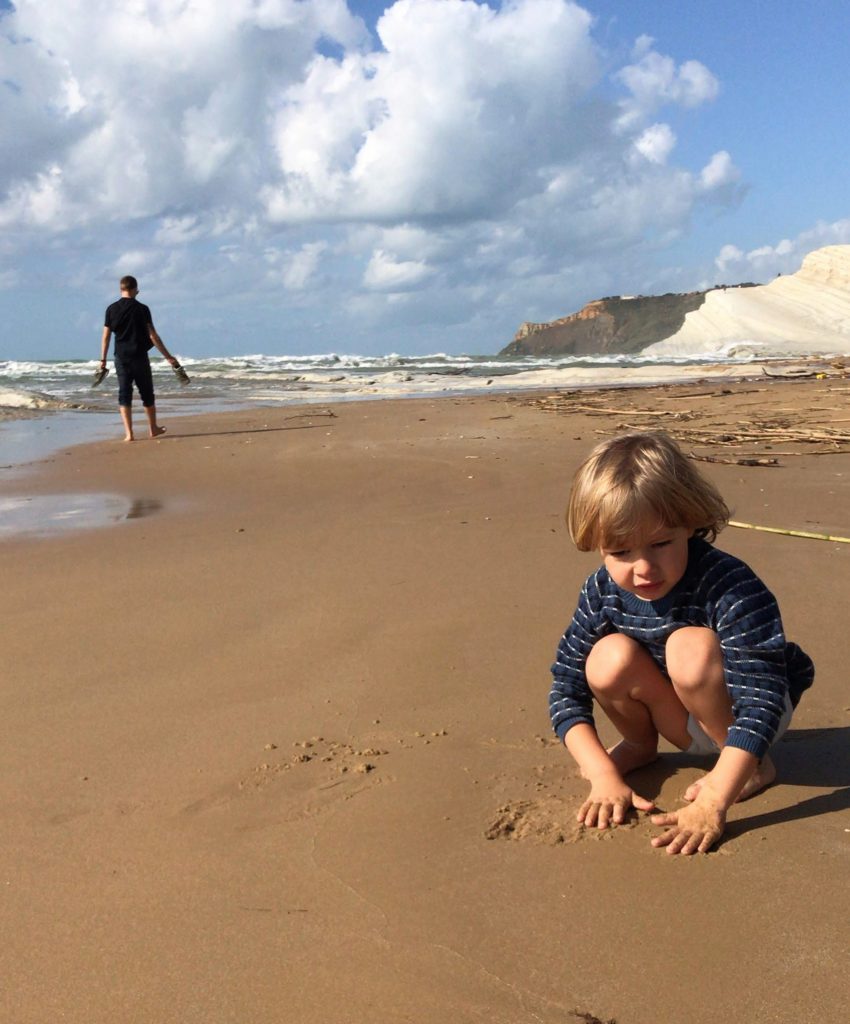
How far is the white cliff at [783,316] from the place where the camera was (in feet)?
85.7

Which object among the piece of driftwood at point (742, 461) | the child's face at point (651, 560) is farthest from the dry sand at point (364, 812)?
the piece of driftwood at point (742, 461)

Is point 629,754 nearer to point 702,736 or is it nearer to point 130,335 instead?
point 702,736

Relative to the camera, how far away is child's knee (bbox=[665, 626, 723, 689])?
1.97m

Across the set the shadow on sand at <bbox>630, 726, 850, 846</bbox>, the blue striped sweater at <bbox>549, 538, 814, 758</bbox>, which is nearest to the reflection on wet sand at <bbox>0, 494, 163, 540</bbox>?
the blue striped sweater at <bbox>549, 538, 814, 758</bbox>

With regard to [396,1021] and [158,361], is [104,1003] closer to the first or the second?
[396,1021]

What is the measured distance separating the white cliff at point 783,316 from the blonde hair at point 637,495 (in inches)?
974

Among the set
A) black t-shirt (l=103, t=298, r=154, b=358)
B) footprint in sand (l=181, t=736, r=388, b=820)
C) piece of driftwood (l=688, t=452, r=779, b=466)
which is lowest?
footprint in sand (l=181, t=736, r=388, b=820)

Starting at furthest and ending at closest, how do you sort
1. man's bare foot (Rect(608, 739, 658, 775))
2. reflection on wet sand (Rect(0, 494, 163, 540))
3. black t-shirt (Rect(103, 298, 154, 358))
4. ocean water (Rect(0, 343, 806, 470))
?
ocean water (Rect(0, 343, 806, 470))
black t-shirt (Rect(103, 298, 154, 358))
reflection on wet sand (Rect(0, 494, 163, 540))
man's bare foot (Rect(608, 739, 658, 775))

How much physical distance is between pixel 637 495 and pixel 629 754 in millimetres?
634

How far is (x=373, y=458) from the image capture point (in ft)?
23.2

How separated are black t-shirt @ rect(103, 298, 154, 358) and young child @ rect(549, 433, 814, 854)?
8395mm

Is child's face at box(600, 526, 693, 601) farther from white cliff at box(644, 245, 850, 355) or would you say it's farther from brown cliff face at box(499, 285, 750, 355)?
brown cliff face at box(499, 285, 750, 355)

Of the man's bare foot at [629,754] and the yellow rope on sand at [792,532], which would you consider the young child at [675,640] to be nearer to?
the man's bare foot at [629,754]

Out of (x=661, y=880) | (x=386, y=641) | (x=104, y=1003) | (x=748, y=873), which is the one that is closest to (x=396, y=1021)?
(x=104, y=1003)
